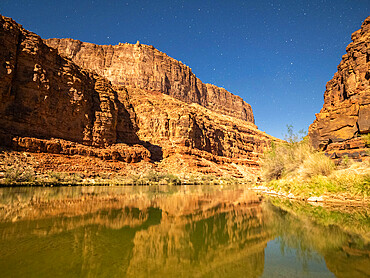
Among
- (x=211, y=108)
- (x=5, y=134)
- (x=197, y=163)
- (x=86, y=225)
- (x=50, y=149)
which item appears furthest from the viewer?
(x=211, y=108)

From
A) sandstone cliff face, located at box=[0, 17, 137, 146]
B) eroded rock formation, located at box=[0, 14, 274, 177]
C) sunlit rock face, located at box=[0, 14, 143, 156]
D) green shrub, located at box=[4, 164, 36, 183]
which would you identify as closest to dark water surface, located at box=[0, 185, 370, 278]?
green shrub, located at box=[4, 164, 36, 183]

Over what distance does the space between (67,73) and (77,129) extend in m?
11.8

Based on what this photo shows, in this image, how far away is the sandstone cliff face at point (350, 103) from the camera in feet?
53.5

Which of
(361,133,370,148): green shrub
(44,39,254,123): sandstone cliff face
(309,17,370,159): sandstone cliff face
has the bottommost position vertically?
(361,133,370,148): green shrub

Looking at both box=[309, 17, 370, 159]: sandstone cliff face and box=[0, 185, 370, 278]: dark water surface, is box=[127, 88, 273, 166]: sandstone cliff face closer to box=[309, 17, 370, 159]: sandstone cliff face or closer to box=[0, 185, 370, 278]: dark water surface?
box=[309, 17, 370, 159]: sandstone cliff face

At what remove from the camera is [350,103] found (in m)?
17.5

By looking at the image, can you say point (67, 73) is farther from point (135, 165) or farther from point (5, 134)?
point (135, 165)

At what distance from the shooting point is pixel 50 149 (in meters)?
37.9

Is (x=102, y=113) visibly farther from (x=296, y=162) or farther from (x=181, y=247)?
(x=181, y=247)

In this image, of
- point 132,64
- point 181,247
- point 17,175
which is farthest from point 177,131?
point 181,247

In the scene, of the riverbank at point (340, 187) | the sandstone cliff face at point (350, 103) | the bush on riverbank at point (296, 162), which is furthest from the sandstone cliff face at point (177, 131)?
the riverbank at point (340, 187)

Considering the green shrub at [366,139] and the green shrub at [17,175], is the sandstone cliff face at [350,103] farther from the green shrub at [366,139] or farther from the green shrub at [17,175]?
the green shrub at [17,175]

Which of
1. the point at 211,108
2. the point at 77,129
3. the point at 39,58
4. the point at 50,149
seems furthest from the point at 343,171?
the point at 211,108

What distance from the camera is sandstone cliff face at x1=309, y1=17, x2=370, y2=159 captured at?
1632cm
